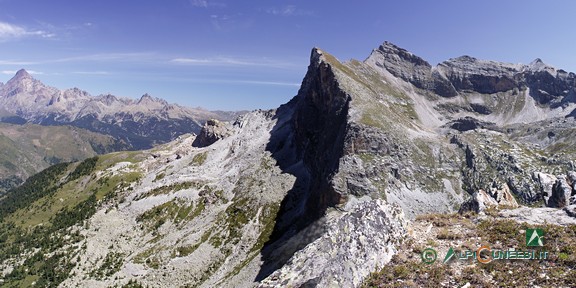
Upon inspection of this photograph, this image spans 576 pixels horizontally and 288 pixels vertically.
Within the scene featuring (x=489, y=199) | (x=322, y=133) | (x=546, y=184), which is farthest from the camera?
(x=322, y=133)

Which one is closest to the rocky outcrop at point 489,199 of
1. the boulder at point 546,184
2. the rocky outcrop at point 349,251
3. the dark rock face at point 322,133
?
the boulder at point 546,184

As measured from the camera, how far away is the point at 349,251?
20484mm

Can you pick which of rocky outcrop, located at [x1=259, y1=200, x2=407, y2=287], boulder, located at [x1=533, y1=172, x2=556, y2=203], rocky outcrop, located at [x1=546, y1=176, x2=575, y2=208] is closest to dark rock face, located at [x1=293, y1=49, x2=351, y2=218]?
Answer: boulder, located at [x1=533, y1=172, x2=556, y2=203]

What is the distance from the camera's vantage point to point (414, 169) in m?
121

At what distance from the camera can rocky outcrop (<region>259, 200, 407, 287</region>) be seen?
1895cm

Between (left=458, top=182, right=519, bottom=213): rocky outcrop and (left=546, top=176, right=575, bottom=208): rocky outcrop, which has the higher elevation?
(left=546, top=176, right=575, bottom=208): rocky outcrop

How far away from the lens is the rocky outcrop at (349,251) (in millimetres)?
18953

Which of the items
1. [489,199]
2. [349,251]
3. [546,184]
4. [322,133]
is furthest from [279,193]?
[349,251]

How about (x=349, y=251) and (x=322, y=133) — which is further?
(x=322, y=133)

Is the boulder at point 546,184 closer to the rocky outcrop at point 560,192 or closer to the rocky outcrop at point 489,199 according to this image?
the rocky outcrop at point 560,192

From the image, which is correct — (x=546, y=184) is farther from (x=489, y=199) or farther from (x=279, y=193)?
(x=279, y=193)

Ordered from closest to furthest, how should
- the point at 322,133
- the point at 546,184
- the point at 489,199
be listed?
the point at 489,199
the point at 546,184
the point at 322,133

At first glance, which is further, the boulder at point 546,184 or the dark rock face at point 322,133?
the dark rock face at point 322,133

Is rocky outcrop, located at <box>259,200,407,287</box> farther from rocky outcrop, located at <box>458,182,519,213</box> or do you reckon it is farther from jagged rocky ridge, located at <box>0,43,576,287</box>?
jagged rocky ridge, located at <box>0,43,576,287</box>
